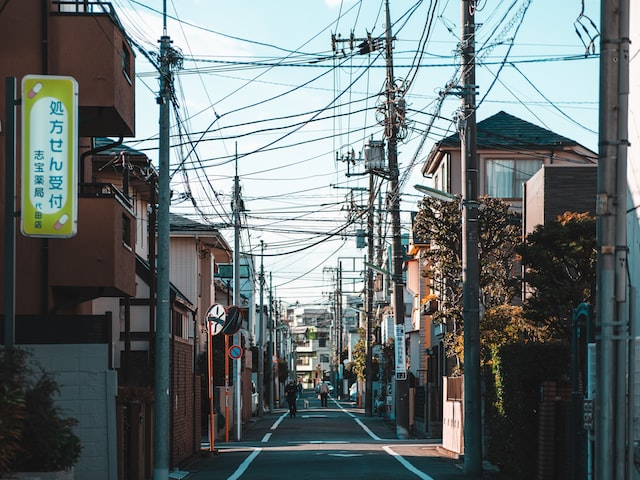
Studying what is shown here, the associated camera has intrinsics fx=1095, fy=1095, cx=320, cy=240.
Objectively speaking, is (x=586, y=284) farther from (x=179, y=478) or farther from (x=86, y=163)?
(x=86, y=163)

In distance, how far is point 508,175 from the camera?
44.2 meters

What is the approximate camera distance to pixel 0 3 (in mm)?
18656

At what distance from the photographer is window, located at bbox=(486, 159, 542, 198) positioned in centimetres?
4403

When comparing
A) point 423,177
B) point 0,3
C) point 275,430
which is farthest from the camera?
point 423,177

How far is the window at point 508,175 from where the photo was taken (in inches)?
1734

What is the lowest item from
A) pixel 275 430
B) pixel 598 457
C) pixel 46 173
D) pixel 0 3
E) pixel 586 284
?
pixel 275 430

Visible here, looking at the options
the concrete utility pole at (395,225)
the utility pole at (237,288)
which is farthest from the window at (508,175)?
the utility pole at (237,288)

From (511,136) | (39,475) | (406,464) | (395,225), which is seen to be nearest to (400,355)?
(395,225)

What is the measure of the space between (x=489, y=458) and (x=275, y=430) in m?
19.7

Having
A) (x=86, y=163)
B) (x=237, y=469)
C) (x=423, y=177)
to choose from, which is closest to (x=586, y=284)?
(x=237, y=469)

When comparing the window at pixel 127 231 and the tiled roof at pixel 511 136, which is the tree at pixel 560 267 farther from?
the tiled roof at pixel 511 136

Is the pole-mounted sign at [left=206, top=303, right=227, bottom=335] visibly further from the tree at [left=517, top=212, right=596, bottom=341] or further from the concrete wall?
the concrete wall

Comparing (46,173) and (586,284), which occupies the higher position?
(46,173)

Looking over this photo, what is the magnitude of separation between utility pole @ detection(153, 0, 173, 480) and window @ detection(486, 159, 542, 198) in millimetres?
26373
